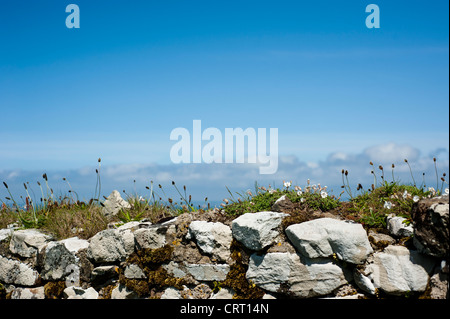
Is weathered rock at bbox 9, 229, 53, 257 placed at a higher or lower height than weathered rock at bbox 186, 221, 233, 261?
lower

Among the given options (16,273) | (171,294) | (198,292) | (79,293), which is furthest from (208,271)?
(16,273)

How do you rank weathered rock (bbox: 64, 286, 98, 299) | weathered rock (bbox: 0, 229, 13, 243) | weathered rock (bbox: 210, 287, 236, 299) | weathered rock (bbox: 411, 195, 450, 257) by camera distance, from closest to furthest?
1. weathered rock (bbox: 411, 195, 450, 257)
2. weathered rock (bbox: 210, 287, 236, 299)
3. weathered rock (bbox: 64, 286, 98, 299)
4. weathered rock (bbox: 0, 229, 13, 243)

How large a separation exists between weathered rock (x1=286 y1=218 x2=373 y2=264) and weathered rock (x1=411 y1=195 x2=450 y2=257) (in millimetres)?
693

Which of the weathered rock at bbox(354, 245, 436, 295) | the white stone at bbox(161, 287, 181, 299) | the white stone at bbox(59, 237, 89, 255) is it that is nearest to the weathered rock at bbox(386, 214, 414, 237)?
the weathered rock at bbox(354, 245, 436, 295)

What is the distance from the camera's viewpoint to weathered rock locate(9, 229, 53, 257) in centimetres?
791

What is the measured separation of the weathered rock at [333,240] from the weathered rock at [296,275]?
0.18 metres

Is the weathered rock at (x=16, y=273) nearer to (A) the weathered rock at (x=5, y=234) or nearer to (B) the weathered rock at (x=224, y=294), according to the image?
(A) the weathered rock at (x=5, y=234)

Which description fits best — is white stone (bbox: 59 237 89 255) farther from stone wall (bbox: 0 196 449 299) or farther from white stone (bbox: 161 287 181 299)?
white stone (bbox: 161 287 181 299)

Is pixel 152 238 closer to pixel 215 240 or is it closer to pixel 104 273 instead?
pixel 215 240

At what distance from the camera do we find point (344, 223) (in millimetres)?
5805

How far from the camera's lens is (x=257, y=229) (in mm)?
5816

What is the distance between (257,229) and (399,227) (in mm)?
2031

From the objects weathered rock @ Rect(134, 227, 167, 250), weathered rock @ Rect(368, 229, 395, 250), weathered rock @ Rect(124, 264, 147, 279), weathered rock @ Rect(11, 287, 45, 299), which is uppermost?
weathered rock @ Rect(368, 229, 395, 250)

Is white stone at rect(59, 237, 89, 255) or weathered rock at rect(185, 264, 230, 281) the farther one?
white stone at rect(59, 237, 89, 255)
